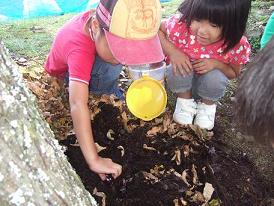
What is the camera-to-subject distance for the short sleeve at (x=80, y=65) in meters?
2.01

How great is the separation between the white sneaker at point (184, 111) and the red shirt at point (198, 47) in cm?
27

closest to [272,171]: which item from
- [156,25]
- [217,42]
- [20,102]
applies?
[217,42]

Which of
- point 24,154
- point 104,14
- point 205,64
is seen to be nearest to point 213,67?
point 205,64

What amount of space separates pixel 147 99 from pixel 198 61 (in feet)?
1.28

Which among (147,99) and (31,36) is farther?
(31,36)

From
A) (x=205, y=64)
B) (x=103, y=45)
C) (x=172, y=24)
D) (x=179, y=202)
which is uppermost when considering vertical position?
(x=103, y=45)

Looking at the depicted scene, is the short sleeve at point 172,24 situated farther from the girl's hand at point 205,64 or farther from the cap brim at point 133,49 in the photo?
the cap brim at point 133,49

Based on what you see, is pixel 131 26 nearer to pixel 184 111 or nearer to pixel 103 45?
pixel 103 45

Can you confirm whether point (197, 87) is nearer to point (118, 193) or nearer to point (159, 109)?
point (159, 109)

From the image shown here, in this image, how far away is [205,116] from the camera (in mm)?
2473

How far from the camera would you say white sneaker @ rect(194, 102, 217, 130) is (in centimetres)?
245

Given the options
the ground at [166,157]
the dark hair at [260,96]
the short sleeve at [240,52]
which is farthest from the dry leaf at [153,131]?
the dark hair at [260,96]

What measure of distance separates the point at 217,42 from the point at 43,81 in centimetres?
112

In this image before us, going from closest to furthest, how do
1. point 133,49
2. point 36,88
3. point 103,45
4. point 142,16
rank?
point 142,16
point 133,49
point 103,45
point 36,88
